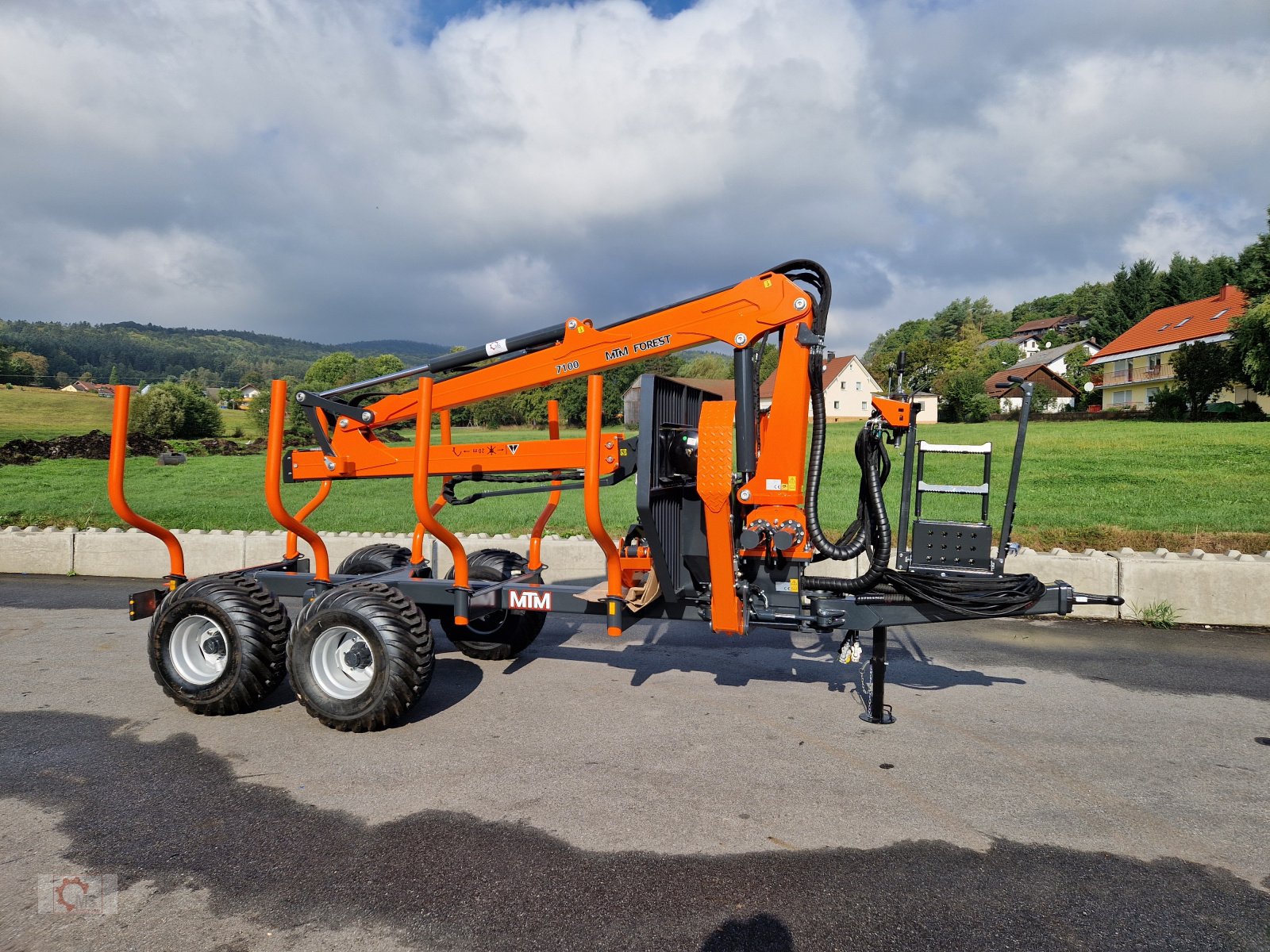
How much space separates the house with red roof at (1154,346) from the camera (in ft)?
199

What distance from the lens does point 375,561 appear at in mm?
7574

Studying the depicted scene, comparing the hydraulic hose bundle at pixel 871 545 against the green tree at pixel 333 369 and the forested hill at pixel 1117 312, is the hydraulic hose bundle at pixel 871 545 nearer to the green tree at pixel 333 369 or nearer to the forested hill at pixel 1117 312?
the forested hill at pixel 1117 312

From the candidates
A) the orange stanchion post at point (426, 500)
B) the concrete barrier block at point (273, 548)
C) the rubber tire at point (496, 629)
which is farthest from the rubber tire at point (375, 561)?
the concrete barrier block at point (273, 548)

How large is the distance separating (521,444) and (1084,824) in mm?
4158

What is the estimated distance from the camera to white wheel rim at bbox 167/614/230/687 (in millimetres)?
5703

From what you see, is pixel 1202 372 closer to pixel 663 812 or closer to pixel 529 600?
pixel 529 600

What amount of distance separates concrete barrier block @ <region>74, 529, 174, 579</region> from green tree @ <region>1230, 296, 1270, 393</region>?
4257cm

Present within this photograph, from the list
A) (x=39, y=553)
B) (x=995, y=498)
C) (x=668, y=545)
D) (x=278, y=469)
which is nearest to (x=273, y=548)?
(x=39, y=553)

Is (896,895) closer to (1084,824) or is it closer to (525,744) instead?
(1084,824)

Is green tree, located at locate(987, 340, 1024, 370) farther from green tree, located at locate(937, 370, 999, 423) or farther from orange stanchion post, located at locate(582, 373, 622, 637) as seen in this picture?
orange stanchion post, located at locate(582, 373, 622, 637)

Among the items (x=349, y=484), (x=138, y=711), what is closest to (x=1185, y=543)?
(x=138, y=711)

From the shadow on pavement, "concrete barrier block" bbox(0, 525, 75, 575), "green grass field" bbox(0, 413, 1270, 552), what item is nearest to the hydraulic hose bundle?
the shadow on pavement

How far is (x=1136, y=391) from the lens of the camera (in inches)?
2680

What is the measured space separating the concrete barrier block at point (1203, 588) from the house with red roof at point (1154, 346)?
57.8 meters
